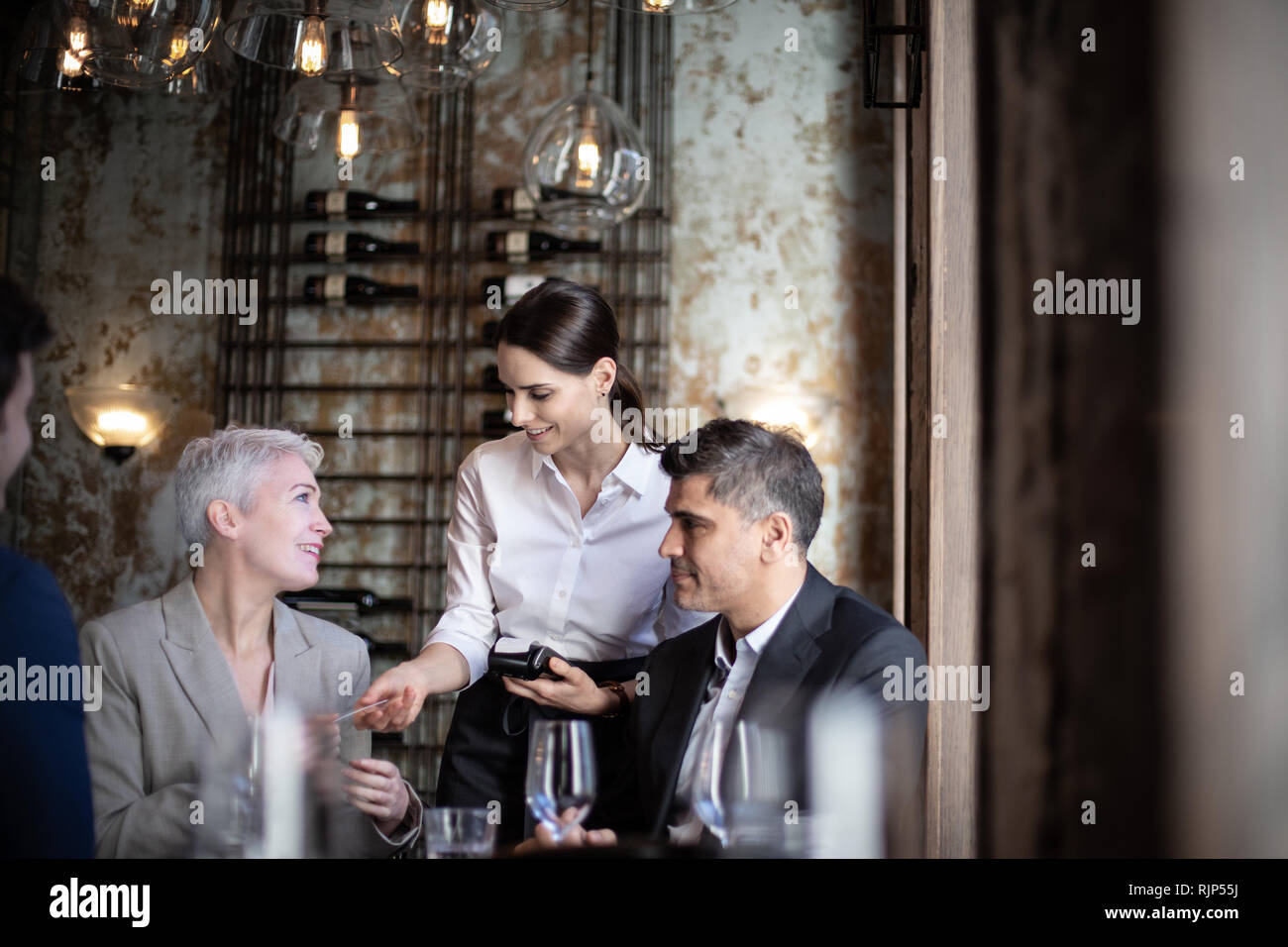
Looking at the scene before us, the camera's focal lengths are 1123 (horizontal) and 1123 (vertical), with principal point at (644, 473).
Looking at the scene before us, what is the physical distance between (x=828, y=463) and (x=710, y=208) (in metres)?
1.40

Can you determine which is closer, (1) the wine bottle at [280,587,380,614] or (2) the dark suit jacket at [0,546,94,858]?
(2) the dark suit jacket at [0,546,94,858]

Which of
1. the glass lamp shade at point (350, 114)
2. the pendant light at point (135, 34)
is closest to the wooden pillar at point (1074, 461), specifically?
the pendant light at point (135, 34)

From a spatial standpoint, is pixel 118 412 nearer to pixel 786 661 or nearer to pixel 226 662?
pixel 226 662

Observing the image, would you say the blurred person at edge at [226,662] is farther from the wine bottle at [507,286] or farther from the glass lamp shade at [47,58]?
the wine bottle at [507,286]

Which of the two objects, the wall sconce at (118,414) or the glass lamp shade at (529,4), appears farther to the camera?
the wall sconce at (118,414)

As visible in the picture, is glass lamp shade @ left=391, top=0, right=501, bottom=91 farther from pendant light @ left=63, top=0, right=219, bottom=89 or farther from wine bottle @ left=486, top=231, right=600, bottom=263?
wine bottle @ left=486, top=231, right=600, bottom=263

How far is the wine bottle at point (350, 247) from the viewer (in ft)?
18.4

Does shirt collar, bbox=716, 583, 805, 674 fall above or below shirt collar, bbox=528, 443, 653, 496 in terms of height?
below

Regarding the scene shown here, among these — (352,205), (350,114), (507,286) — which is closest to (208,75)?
(350,114)

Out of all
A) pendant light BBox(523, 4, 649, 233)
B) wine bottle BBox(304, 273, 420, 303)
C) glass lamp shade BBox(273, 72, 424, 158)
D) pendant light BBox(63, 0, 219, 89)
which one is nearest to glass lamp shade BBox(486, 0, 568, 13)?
pendant light BBox(63, 0, 219, 89)

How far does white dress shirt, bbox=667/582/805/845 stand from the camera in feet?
6.37

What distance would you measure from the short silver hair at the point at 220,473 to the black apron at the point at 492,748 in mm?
628

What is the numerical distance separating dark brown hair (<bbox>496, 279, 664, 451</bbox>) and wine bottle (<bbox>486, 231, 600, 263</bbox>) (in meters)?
3.15

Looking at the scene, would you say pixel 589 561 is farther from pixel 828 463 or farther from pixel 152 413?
pixel 152 413
